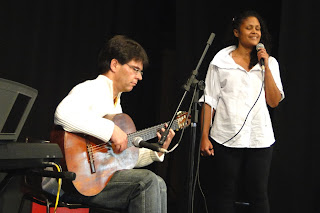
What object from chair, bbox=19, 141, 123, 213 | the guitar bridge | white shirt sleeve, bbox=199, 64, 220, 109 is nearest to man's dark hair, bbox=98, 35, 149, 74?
white shirt sleeve, bbox=199, 64, 220, 109

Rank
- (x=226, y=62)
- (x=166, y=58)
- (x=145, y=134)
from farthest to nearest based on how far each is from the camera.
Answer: (x=166, y=58) < (x=226, y=62) < (x=145, y=134)

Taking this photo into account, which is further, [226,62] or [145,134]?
[226,62]

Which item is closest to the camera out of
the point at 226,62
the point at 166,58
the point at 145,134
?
the point at 145,134

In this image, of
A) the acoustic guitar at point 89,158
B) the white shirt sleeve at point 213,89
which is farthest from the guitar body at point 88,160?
the white shirt sleeve at point 213,89

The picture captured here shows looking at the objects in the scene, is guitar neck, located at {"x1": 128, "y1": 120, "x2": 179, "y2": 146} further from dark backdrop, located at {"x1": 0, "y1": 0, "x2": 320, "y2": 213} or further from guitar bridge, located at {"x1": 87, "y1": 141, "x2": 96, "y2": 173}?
dark backdrop, located at {"x1": 0, "y1": 0, "x2": 320, "y2": 213}

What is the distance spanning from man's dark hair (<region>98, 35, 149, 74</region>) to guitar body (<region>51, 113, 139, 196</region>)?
0.39 m

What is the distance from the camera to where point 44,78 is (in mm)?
3330

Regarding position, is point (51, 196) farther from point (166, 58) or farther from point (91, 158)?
point (166, 58)

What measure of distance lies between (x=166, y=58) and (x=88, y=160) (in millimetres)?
2119

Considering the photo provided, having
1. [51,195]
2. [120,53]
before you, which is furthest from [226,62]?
[51,195]

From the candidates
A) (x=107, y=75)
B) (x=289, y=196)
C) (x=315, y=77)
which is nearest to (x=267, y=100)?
(x=315, y=77)

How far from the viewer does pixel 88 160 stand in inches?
84.4

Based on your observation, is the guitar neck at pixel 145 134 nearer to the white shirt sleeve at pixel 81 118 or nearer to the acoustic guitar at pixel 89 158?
the acoustic guitar at pixel 89 158

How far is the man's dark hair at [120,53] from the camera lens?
8.34 feet
